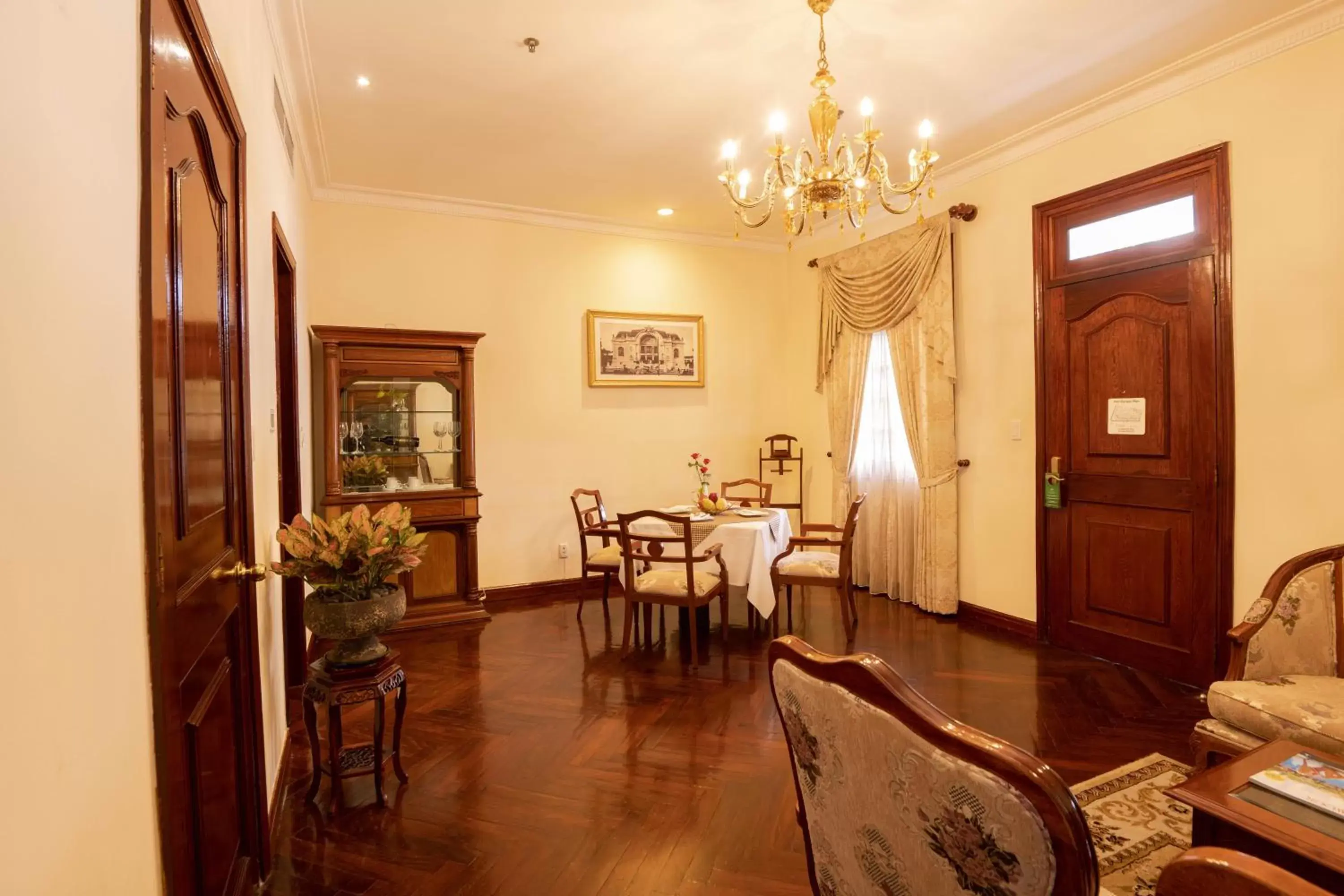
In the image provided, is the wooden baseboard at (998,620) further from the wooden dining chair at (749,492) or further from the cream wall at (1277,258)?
the wooden dining chair at (749,492)

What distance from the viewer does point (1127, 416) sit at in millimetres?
3809

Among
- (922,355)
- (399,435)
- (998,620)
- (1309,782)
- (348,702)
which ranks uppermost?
(922,355)

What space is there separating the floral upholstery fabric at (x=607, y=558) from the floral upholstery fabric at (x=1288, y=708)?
3.32 metres

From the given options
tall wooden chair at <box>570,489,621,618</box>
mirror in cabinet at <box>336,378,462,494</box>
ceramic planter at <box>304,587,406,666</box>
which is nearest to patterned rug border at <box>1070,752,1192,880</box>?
ceramic planter at <box>304,587,406,666</box>

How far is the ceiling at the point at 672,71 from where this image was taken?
2975 mm

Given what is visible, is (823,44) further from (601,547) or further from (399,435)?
(601,547)

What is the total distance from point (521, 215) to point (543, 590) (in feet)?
9.98

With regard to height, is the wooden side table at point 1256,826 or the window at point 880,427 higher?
the window at point 880,427

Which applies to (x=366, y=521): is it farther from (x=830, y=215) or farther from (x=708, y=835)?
(x=830, y=215)

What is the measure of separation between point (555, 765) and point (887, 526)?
11.2 feet

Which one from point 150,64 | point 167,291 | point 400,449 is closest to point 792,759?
point 167,291

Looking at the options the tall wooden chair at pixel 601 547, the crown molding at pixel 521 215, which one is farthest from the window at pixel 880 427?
the tall wooden chair at pixel 601 547

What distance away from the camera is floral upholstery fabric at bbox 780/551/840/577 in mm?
4344

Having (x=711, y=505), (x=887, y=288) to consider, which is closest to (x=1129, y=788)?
(x=711, y=505)
